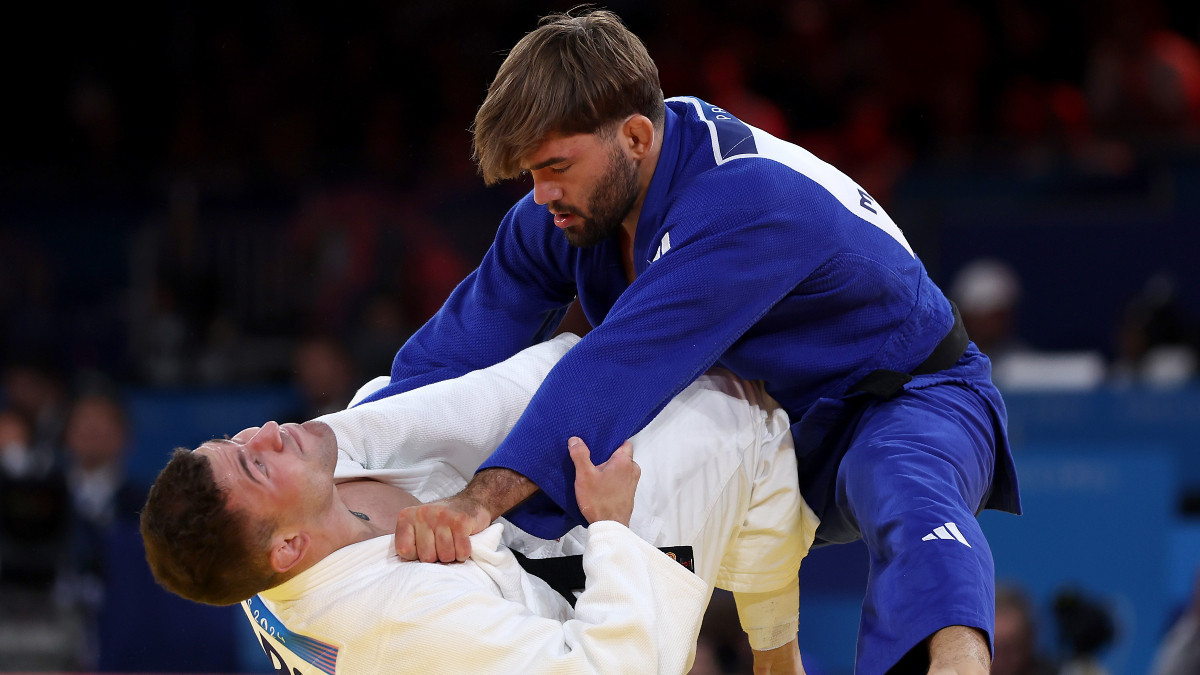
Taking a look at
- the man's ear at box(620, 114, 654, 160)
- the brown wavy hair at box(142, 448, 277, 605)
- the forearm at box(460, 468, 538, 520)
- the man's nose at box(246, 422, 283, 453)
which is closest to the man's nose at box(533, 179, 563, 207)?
the man's ear at box(620, 114, 654, 160)

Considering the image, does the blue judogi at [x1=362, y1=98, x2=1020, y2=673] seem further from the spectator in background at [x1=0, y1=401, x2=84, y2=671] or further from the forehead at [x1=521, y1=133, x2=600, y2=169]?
the spectator in background at [x1=0, y1=401, x2=84, y2=671]

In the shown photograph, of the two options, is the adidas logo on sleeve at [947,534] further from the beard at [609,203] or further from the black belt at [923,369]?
the beard at [609,203]

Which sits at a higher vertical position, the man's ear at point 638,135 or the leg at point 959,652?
the man's ear at point 638,135

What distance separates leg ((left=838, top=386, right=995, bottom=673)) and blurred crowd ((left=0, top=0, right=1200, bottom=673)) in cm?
271

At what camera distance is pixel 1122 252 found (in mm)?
4992

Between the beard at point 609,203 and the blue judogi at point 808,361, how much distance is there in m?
0.04

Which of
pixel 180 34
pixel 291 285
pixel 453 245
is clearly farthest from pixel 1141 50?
pixel 180 34

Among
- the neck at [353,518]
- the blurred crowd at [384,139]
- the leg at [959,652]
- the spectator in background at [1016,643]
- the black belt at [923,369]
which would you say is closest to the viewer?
the leg at [959,652]

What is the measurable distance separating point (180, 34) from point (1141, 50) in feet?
17.7

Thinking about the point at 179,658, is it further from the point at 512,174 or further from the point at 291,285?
the point at 512,174

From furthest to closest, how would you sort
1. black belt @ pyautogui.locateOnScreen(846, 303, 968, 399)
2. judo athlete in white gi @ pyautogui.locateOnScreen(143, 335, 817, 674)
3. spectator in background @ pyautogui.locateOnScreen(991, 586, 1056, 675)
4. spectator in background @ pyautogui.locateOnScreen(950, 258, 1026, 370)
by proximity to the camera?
spectator in background @ pyautogui.locateOnScreen(950, 258, 1026, 370), spectator in background @ pyautogui.locateOnScreen(991, 586, 1056, 675), black belt @ pyautogui.locateOnScreen(846, 303, 968, 399), judo athlete in white gi @ pyautogui.locateOnScreen(143, 335, 817, 674)

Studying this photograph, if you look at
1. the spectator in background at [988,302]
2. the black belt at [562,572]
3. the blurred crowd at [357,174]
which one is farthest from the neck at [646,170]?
the spectator in background at [988,302]

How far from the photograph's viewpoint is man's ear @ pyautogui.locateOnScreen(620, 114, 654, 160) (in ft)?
7.14

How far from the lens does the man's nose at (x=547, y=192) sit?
7.11 feet
